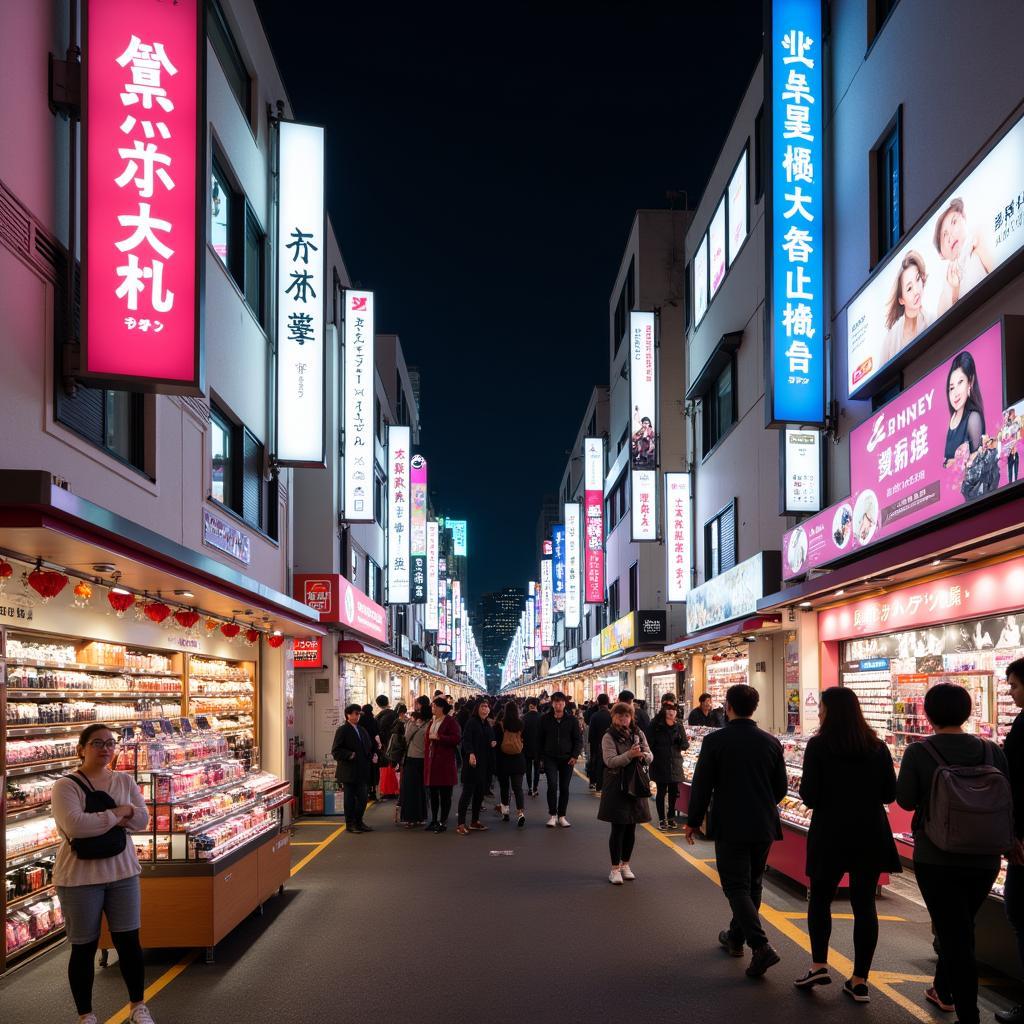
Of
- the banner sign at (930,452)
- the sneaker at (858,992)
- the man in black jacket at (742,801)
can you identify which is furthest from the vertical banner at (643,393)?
the sneaker at (858,992)

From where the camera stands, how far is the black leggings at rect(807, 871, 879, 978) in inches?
264

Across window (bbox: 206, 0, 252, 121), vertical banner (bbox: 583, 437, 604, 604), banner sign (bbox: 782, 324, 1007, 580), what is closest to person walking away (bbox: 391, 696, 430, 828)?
banner sign (bbox: 782, 324, 1007, 580)

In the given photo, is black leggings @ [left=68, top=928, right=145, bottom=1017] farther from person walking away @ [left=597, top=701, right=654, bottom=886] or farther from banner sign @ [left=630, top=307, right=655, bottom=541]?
banner sign @ [left=630, top=307, right=655, bottom=541]

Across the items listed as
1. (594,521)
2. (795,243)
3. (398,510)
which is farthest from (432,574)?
(795,243)

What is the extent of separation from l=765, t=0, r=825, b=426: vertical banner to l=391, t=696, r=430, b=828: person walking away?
21.7 ft

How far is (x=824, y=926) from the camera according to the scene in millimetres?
6898

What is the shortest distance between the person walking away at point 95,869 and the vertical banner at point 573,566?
131ft

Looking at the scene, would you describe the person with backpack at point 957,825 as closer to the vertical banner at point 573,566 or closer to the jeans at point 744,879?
the jeans at point 744,879

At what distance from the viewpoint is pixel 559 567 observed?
190 ft

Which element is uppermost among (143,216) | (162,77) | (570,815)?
(162,77)

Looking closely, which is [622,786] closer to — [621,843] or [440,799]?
[621,843]

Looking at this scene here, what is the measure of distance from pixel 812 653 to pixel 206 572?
9.14m

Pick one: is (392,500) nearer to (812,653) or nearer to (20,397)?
(812,653)

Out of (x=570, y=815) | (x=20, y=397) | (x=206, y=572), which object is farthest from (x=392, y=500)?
(x=20, y=397)
